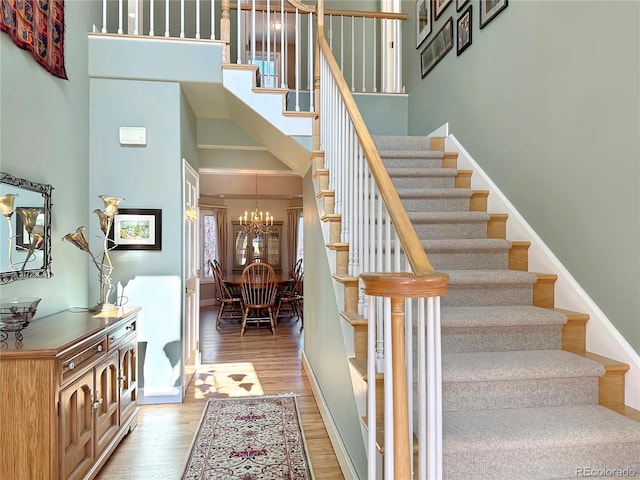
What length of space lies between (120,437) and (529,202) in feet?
10.1

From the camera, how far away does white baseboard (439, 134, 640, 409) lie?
182cm

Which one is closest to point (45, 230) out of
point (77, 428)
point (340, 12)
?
point (77, 428)

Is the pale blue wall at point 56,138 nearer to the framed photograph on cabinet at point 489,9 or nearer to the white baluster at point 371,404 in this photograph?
the white baluster at point 371,404

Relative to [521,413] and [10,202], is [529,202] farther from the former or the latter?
[10,202]

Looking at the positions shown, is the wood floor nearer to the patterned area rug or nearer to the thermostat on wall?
the patterned area rug

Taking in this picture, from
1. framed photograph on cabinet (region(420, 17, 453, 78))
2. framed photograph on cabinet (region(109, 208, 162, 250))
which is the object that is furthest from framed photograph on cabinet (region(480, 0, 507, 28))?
framed photograph on cabinet (region(109, 208, 162, 250))

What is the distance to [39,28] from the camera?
2424 mm

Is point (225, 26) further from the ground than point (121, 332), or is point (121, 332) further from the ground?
point (225, 26)


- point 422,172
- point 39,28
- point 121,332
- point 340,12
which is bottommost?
point 121,332

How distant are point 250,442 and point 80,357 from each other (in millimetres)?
1242

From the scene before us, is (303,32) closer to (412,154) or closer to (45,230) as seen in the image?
(412,154)

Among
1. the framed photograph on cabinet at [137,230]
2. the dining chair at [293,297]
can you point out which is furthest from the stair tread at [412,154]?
the dining chair at [293,297]

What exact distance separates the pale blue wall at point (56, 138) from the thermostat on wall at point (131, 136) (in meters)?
0.26

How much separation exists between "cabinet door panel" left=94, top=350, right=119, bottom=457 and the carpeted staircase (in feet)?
6.15
